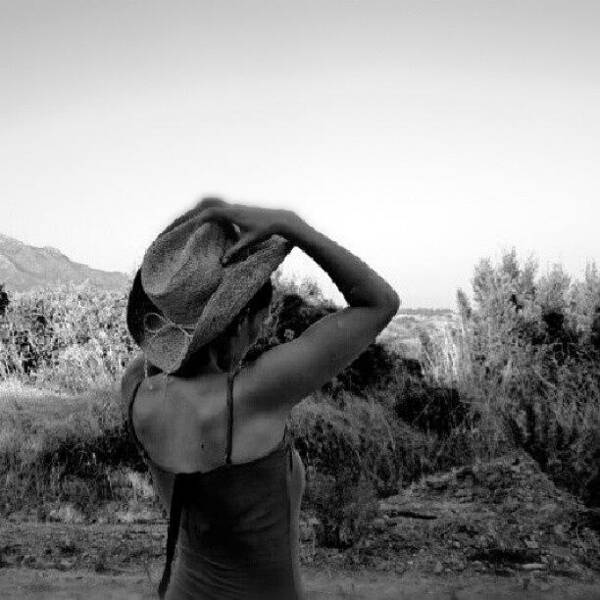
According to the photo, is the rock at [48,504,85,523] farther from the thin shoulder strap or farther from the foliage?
the thin shoulder strap

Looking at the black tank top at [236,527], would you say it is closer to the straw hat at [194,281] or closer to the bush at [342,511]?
the straw hat at [194,281]

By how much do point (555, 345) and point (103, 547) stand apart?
24.7 feet

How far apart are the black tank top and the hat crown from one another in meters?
0.28

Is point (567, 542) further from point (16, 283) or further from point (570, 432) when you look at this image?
point (16, 283)

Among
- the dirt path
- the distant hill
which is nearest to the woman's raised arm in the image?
the dirt path

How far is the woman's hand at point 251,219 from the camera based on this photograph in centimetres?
155

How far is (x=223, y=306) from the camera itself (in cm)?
154

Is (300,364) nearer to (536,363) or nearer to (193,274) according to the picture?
(193,274)

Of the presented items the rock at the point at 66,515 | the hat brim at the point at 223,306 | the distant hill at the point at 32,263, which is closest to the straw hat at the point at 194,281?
the hat brim at the point at 223,306

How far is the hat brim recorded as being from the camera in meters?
1.53

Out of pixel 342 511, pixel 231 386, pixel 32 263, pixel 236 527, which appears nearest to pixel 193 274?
pixel 231 386

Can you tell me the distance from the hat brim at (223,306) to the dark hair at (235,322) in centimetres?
2

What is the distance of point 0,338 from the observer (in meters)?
12.4

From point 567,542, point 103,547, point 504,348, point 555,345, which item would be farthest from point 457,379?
point 103,547
